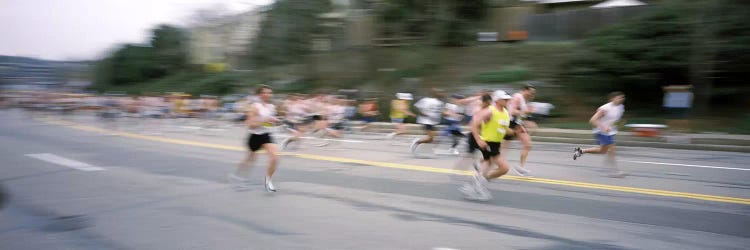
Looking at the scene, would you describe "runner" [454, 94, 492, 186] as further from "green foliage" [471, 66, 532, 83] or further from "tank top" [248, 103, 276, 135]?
"green foliage" [471, 66, 532, 83]

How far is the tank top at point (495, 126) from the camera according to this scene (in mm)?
7039

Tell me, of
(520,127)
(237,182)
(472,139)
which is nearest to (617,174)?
(520,127)

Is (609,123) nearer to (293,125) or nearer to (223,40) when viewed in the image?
(293,125)

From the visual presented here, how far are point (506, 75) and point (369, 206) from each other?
17.2 meters

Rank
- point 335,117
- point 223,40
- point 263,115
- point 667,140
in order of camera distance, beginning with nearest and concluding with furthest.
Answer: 1. point 263,115
2. point 667,140
3. point 335,117
4. point 223,40

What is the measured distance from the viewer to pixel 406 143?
15.2 m

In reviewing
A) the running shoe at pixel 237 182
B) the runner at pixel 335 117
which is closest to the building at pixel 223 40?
the runner at pixel 335 117

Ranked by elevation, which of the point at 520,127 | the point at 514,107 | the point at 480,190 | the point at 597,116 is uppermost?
the point at 514,107

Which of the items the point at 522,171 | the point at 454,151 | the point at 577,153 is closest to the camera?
the point at 522,171

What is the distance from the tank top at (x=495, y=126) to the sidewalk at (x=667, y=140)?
683 centimetres

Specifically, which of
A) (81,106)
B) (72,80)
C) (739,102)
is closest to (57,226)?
(739,102)

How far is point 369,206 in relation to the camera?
22.5ft

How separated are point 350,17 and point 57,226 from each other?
2975 centimetres

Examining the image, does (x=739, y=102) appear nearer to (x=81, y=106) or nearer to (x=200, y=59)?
(x=81, y=106)
